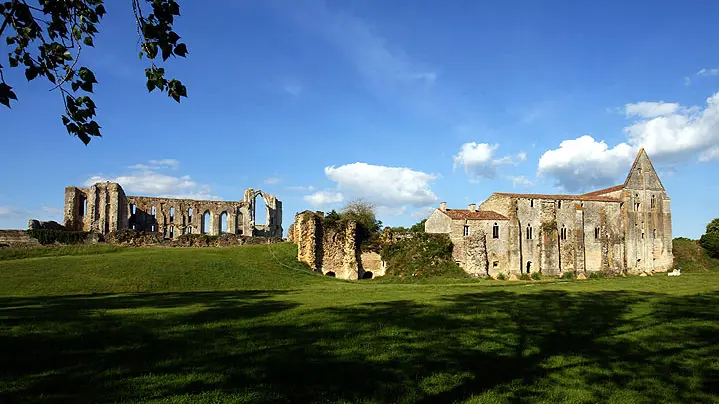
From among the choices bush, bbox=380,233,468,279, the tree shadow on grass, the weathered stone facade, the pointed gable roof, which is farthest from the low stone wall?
the pointed gable roof

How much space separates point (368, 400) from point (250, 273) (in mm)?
23234

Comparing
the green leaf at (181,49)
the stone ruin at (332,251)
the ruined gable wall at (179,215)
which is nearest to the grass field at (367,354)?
the green leaf at (181,49)

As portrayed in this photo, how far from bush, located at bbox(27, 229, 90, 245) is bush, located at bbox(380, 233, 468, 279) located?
24631 mm

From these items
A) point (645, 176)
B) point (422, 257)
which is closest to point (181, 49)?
point (422, 257)

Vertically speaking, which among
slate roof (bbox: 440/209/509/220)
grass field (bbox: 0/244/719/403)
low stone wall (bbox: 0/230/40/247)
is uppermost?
slate roof (bbox: 440/209/509/220)

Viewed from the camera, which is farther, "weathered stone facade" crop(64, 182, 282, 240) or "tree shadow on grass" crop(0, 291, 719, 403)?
"weathered stone facade" crop(64, 182, 282, 240)

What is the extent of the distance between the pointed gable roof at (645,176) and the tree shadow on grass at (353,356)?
47221 mm

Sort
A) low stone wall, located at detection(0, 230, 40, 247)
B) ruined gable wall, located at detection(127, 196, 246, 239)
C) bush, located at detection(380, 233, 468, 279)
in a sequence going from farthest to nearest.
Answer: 1. ruined gable wall, located at detection(127, 196, 246, 239)
2. bush, located at detection(380, 233, 468, 279)
3. low stone wall, located at detection(0, 230, 40, 247)

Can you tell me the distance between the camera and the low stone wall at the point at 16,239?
35438mm

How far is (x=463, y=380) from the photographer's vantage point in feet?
23.9

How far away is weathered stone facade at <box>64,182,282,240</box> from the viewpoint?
5628 centimetres

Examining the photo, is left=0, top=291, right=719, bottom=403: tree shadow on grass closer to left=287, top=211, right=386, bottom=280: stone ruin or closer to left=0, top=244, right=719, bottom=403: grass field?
left=0, top=244, right=719, bottom=403: grass field

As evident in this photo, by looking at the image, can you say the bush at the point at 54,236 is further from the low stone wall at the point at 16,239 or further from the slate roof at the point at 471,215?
the slate roof at the point at 471,215

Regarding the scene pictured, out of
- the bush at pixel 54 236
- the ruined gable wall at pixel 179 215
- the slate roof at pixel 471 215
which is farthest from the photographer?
the ruined gable wall at pixel 179 215
